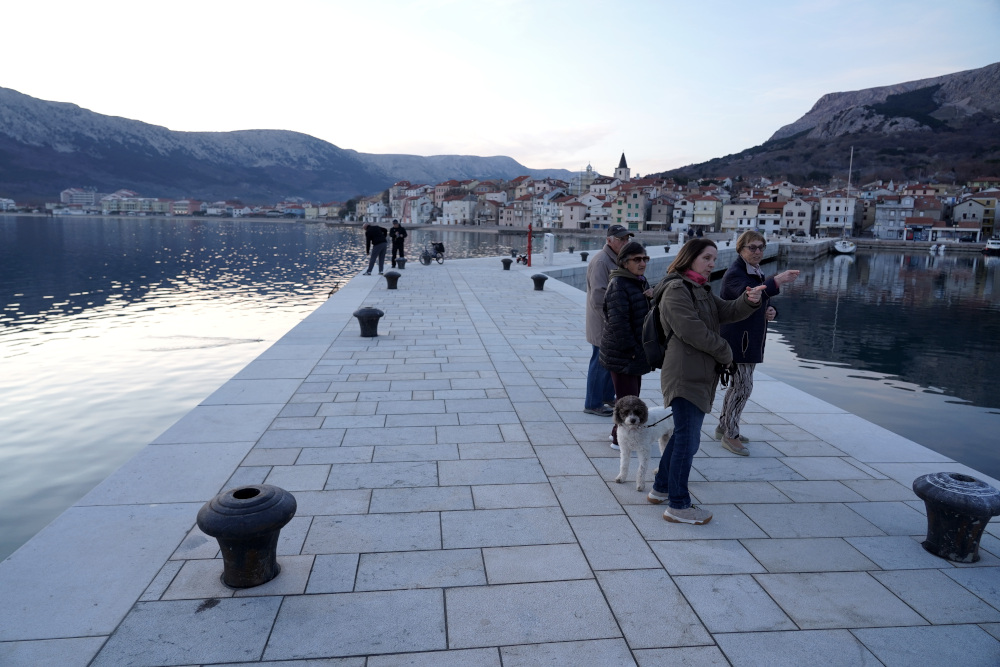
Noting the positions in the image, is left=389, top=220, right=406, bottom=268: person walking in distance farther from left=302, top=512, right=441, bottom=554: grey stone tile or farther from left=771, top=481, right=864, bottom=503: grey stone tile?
left=771, top=481, right=864, bottom=503: grey stone tile

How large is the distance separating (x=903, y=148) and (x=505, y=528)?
195 m

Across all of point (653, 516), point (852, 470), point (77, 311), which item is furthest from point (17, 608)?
point (77, 311)

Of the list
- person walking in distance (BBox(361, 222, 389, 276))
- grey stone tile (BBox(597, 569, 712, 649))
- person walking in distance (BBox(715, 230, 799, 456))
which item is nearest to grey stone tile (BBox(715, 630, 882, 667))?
grey stone tile (BBox(597, 569, 712, 649))

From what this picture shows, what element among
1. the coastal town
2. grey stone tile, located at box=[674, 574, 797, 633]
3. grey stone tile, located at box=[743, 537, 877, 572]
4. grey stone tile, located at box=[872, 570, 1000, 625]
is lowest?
grey stone tile, located at box=[674, 574, 797, 633]

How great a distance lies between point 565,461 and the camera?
515 centimetres

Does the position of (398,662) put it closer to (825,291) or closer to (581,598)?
(581,598)

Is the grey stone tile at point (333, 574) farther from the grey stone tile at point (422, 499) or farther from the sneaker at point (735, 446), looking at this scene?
the sneaker at point (735, 446)

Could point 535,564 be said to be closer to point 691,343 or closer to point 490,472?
point 490,472

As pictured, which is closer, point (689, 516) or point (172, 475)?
point (689, 516)

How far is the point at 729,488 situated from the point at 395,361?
5.26 meters

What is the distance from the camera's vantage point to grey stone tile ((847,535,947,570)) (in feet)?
12.0

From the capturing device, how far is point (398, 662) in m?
2.75

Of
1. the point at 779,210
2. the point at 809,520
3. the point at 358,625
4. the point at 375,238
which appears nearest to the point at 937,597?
the point at 809,520

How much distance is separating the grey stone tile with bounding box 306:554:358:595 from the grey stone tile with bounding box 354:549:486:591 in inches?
1.9
